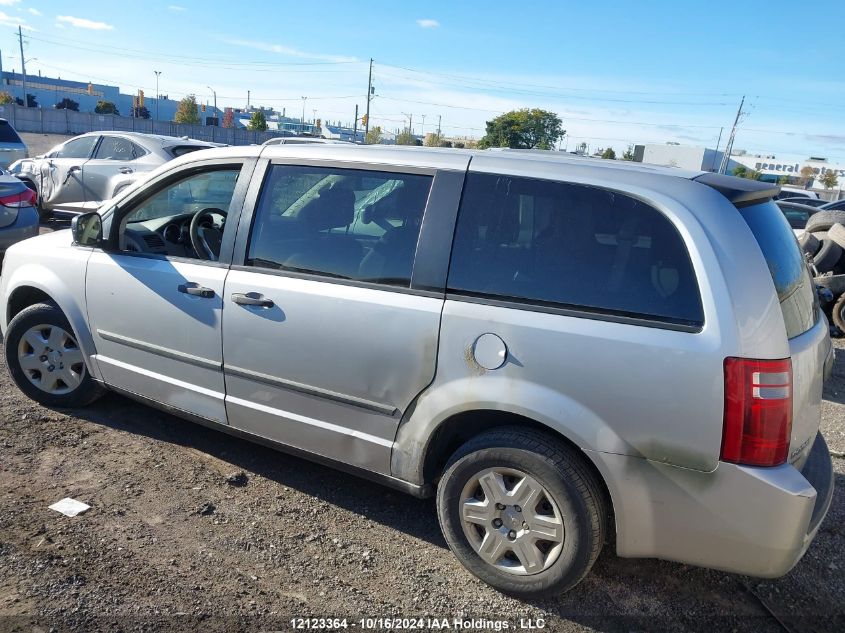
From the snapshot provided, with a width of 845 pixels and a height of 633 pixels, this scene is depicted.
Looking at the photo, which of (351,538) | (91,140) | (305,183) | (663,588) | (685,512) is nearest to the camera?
(685,512)

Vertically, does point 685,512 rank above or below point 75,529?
above

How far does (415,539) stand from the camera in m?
3.42

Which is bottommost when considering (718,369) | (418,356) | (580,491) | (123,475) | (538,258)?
(123,475)

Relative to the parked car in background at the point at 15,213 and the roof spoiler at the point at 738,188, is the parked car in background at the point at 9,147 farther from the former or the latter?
the roof spoiler at the point at 738,188


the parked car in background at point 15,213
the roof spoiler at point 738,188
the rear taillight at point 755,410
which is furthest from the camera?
the parked car in background at point 15,213

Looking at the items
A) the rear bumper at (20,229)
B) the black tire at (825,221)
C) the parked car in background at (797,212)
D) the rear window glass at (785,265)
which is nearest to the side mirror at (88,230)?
the rear window glass at (785,265)

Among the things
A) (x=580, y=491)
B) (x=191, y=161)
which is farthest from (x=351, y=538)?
(x=191, y=161)

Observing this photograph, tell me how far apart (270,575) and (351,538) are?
47cm

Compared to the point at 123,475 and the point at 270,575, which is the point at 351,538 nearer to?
the point at 270,575

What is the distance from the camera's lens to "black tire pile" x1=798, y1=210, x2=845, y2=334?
8672mm

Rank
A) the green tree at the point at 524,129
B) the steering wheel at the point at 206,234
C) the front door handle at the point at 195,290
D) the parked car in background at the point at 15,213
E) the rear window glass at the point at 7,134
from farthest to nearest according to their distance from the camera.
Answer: the green tree at the point at 524,129
the rear window glass at the point at 7,134
the parked car in background at the point at 15,213
the steering wheel at the point at 206,234
the front door handle at the point at 195,290

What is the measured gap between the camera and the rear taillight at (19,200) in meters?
8.06

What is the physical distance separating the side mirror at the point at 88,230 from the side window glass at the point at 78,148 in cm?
800

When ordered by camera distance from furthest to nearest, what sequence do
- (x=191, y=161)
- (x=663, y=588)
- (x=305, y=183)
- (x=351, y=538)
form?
(x=191, y=161)
(x=305, y=183)
(x=351, y=538)
(x=663, y=588)
